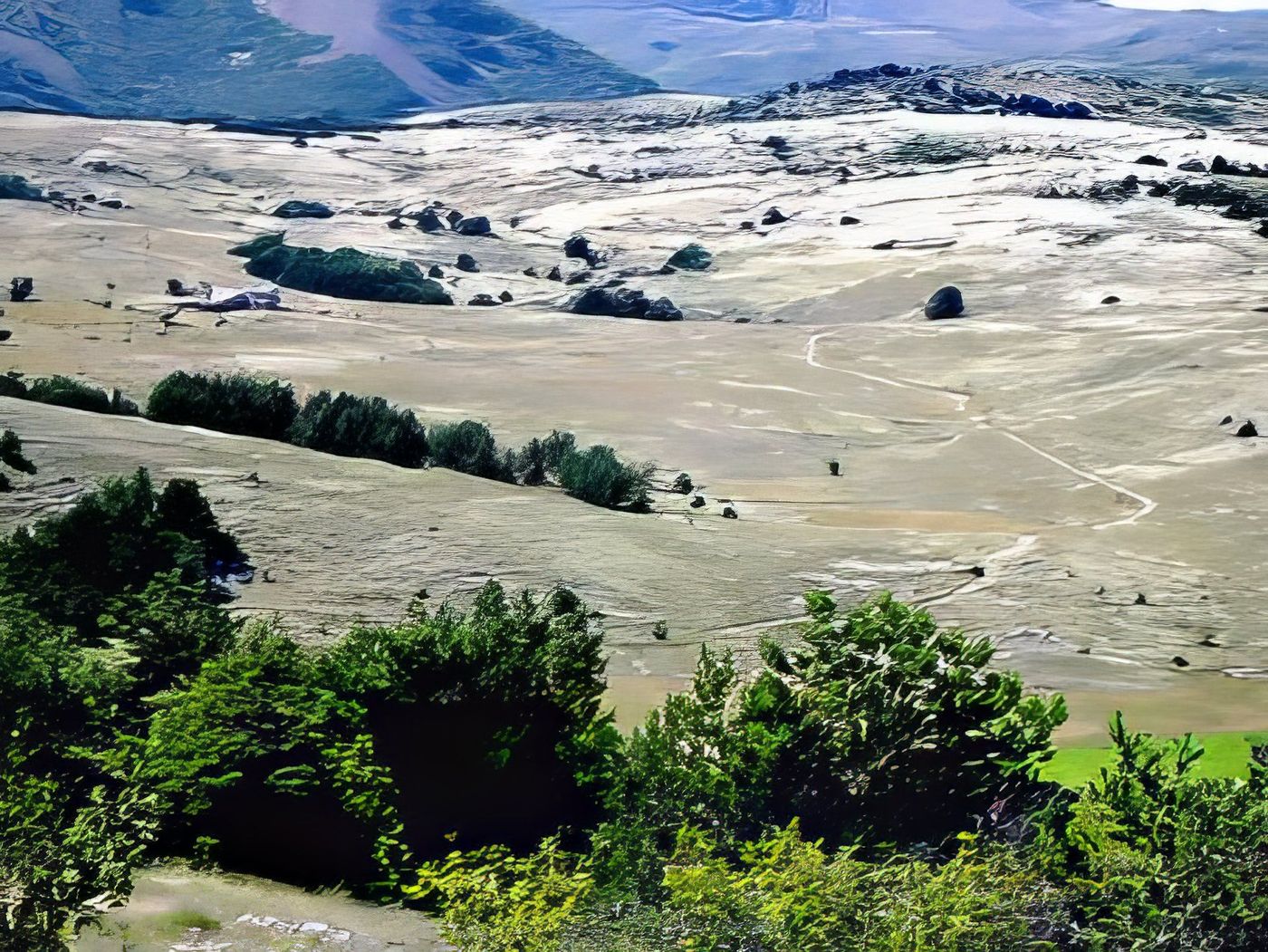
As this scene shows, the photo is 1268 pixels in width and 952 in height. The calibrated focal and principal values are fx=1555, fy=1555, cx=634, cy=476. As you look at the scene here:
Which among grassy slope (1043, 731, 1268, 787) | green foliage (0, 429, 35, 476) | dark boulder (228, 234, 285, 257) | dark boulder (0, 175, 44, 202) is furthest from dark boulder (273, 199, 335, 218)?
grassy slope (1043, 731, 1268, 787)

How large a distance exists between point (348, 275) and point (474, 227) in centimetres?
717

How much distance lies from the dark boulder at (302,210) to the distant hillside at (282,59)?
29749mm

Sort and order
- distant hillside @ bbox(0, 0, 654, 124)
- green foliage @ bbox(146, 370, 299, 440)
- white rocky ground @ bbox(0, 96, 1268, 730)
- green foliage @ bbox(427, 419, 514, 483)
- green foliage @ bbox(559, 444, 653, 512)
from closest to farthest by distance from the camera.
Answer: white rocky ground @ bbox(0, 96, 1268, 730) → green foliage @ bbox(559, 444, 653, 512) → green foliage @ bbox(427, 419, 514, 483) → green foliage @ bbox(146, 370, 299, 440) → distant hillside @ bbox(0, 0, 654, 124)

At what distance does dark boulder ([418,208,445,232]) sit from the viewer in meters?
31.5

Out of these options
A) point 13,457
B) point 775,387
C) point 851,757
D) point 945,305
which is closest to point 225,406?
point 13,457

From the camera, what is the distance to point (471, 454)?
12406 mm

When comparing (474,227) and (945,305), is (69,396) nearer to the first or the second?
(945,305)

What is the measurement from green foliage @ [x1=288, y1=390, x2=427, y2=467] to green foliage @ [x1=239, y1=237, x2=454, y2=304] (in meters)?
11.0

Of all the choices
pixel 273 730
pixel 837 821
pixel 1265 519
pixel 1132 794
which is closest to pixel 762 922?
pixel 837 821

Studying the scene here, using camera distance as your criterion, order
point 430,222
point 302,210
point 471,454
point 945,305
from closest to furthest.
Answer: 1. point 471,454
2. point 945,305
3. point 430,222
4. point 302,210

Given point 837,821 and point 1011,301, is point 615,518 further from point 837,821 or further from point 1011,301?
point 1011,301

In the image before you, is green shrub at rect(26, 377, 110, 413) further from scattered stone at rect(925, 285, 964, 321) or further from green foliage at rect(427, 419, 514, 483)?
scattered stone at rect(925, 285, 964, 321)

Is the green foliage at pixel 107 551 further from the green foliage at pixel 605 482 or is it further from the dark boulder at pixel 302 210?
the dark boulder at pixel 302 210

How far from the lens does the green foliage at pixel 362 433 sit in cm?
1230
